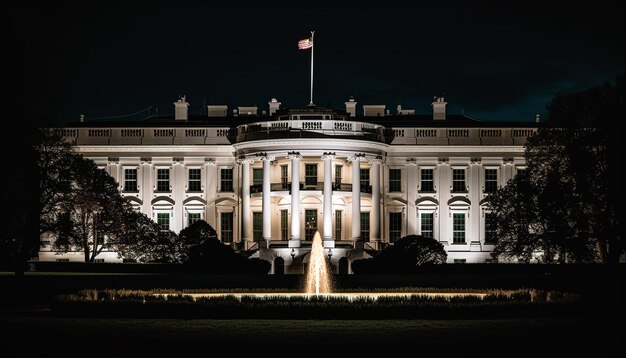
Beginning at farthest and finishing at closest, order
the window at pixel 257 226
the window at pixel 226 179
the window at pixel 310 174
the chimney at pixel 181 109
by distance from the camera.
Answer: the chimney at pixel 181 109, the window at pixel 226 179, the window at pixel 257 226, the window at pixel 310 174

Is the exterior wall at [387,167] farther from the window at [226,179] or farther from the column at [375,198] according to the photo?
the column at [375,198]

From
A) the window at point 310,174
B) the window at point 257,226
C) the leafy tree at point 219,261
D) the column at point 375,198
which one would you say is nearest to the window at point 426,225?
the column at point 375,198

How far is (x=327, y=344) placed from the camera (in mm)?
22250

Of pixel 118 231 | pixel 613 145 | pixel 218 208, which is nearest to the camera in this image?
pixel 613 145

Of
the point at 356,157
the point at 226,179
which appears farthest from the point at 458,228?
the point at 226,179

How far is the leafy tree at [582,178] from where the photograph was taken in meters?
46.0

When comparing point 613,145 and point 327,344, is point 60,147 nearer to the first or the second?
point 613,145

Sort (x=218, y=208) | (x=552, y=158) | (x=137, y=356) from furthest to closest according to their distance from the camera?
(x=218, y=208), (x=552, y=158), (x=137, y=356)

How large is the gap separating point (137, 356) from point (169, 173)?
5297 centimetres

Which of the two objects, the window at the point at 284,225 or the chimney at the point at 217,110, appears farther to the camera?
the chimney at the point at 217,110

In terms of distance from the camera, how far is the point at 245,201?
6831 centimetres

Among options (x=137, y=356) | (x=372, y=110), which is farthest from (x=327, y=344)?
(x=372, y=110)

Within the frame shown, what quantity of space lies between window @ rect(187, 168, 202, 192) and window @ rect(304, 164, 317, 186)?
8121 mm

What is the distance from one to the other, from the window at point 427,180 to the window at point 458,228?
8.33 feet
